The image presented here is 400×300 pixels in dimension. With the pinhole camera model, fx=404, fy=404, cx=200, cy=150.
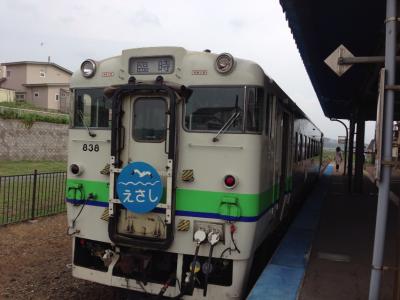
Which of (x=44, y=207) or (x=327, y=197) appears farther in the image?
(x=327, y=197)

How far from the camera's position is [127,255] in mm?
4738

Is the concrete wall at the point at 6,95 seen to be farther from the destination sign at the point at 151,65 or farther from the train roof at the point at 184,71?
the destination sign at the point at 151,65

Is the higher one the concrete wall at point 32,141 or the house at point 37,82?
the house at point 37,82

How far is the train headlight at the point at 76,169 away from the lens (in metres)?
5.15

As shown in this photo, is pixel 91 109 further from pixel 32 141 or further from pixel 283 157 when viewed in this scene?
pixel 32 141

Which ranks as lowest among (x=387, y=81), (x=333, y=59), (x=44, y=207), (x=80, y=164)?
(x=44, y=207)

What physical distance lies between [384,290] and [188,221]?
7.94 feet

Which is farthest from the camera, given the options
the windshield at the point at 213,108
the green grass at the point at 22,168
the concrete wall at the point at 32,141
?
the concrete wall at the point at 32,141

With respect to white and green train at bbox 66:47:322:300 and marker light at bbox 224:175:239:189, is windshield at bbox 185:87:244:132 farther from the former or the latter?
marker light at bbox 224:175:239:189

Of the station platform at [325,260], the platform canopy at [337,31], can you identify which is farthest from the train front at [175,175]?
the platform canopy at [337,31]

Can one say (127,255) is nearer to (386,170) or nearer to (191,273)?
(191,273)

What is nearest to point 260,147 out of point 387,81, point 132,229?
point 387,81

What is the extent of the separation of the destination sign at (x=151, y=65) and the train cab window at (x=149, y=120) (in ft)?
1.10

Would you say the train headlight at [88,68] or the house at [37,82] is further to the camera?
the house at [37,82]
